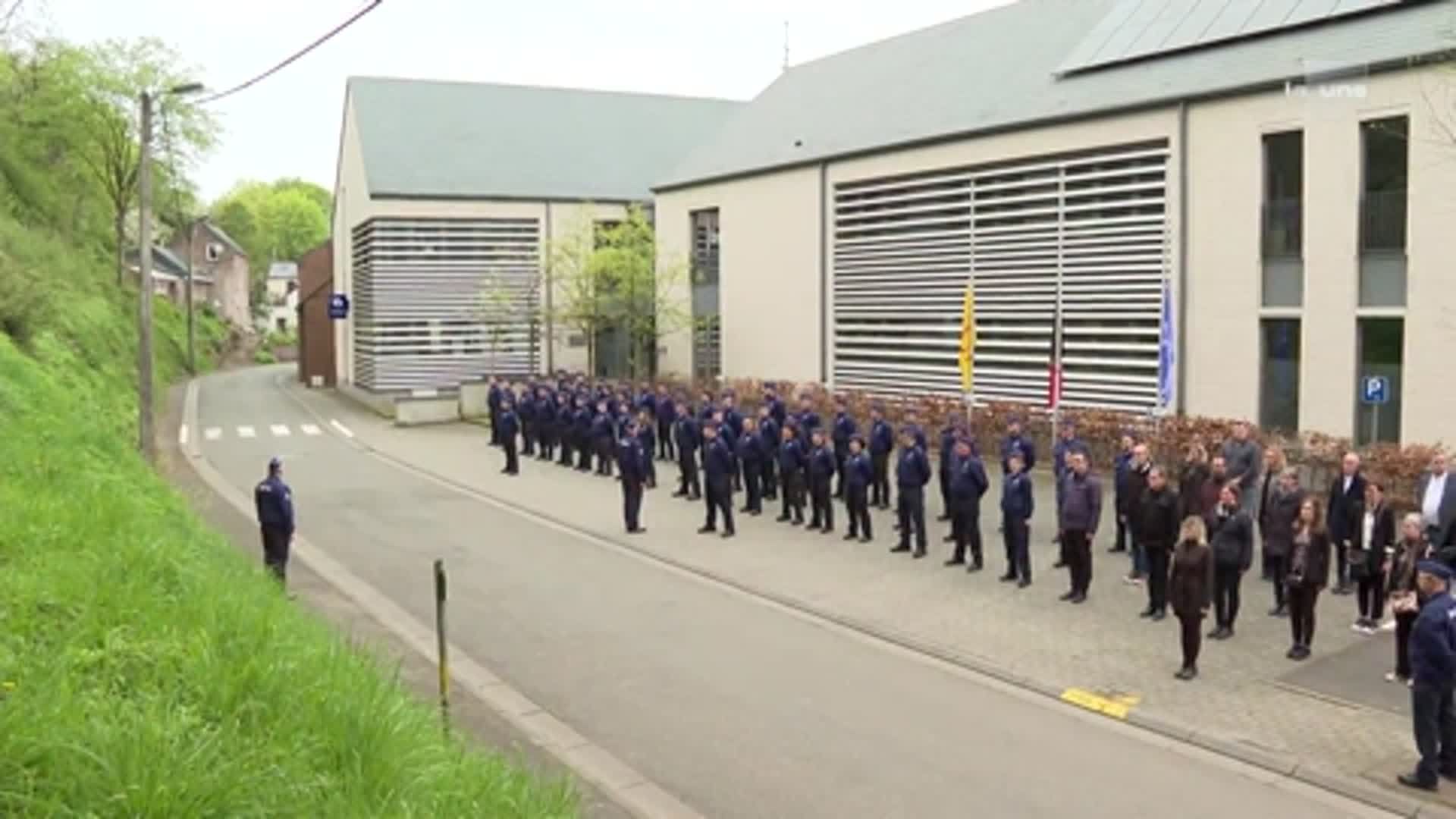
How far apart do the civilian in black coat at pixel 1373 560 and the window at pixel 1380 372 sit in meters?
7.12

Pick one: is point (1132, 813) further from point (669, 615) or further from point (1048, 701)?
point (669, 615)

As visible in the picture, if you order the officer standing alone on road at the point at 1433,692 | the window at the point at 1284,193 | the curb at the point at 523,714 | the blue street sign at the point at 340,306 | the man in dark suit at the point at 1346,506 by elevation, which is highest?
the window at the point at 1284,193

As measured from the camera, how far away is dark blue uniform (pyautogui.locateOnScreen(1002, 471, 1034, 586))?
560 inches

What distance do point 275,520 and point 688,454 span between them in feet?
28.0

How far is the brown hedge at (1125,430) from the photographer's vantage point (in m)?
16.2

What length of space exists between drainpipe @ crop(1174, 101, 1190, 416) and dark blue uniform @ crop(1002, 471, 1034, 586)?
852 centimetres

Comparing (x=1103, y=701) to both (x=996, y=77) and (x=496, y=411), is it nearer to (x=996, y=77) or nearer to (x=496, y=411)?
(x=496, y=411)

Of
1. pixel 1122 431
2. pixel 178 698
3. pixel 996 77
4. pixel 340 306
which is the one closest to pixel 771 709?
pixel 178 698

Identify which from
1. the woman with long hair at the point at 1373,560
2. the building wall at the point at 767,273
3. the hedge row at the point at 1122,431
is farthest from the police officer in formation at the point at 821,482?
the building wall at the point at 767,273

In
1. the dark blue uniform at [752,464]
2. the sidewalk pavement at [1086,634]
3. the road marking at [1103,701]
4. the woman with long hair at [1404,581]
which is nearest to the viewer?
the sidewalk pavement at [1086,634]

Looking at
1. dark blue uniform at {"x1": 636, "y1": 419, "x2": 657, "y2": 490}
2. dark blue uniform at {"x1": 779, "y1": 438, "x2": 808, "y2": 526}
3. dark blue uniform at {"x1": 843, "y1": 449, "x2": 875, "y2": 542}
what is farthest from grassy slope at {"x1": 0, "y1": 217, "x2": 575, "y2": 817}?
dark blue uniform at {"x1": 636, "y1": 419, "x2": 657, "y2": 490}

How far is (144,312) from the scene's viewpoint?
21.8 meters

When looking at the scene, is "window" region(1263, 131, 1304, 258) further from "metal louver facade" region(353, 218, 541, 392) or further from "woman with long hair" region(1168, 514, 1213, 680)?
"metal louver facade" region(353, 218, 541, 392)

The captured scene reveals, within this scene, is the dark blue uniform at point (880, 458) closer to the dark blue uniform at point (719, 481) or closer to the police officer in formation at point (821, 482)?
the police officer in formation at point (821, 482)
